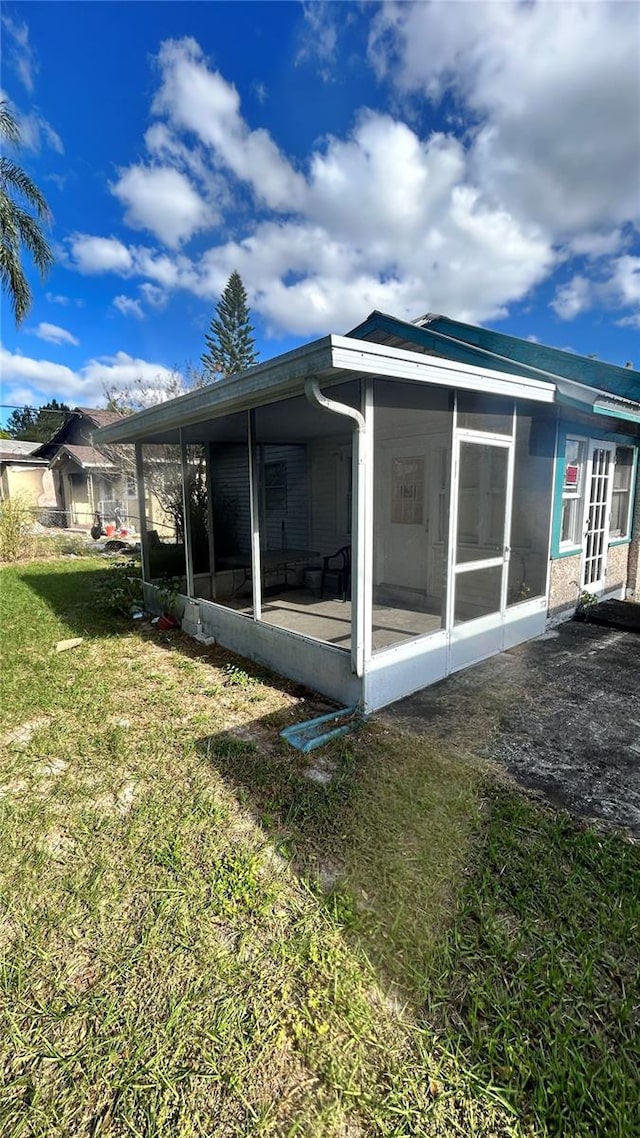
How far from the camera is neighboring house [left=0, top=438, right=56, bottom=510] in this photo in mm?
25812

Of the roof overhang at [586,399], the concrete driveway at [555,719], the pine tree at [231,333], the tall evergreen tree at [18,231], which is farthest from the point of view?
the pine tree at [231,333]

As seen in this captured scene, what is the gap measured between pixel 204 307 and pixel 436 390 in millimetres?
36537

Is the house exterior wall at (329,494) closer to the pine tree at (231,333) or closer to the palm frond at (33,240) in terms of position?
the palm frond at (33,240)

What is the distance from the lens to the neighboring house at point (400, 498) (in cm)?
386

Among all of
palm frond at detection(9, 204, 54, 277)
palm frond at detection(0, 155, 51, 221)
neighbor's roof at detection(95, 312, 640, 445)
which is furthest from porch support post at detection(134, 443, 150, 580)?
palm frond at detection(0, 155, 51, 221)

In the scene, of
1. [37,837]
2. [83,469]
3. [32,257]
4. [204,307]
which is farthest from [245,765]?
[204,307]

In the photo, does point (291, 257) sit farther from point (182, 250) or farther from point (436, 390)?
point (436, 390)

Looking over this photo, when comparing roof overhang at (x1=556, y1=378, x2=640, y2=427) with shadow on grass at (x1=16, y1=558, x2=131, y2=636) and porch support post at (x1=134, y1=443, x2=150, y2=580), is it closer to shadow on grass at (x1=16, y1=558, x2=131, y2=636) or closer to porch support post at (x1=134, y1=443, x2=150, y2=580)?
porch support post at (x1=134, y1=443, x2=150, y2=580)

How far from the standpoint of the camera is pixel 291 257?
987 inches

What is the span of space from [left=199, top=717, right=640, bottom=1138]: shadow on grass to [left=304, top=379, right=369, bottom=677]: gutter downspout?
84 cm

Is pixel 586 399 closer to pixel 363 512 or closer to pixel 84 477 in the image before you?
pixel 363 512

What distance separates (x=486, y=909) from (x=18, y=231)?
1836cm

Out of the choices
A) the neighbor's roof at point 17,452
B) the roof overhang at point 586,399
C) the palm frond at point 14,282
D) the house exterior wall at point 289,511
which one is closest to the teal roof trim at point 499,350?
the roof overhang at point 586,399

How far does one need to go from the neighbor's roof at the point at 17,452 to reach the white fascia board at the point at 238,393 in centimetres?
2310
